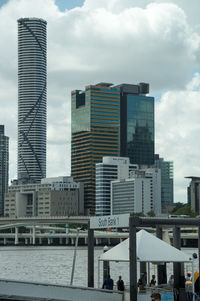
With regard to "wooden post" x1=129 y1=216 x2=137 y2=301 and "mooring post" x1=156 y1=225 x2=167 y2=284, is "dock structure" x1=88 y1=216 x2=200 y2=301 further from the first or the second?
"mooring post" x1=156 y1=225 x2=167 y2=284

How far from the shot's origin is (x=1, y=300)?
91.4 feet

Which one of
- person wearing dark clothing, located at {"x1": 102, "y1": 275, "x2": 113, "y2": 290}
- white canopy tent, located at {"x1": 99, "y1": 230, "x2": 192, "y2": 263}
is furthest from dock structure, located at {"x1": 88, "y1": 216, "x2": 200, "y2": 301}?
person wearing dark clothing, located at {"x1": 102, "y1": 275, "x2": 113, "y2": 290}

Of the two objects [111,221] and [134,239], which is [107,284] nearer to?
[111,221]

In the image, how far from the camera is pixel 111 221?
33.9 m

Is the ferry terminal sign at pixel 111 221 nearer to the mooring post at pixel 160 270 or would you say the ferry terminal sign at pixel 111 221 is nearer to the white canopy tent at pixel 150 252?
the white canopy tent at pixel 150 252

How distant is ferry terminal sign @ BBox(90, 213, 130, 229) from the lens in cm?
3281

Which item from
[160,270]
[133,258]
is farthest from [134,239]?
[160,270]

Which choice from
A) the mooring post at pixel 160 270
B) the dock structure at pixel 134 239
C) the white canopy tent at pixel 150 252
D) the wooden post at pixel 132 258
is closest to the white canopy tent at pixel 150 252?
the white canopy tent at pixel 150 252

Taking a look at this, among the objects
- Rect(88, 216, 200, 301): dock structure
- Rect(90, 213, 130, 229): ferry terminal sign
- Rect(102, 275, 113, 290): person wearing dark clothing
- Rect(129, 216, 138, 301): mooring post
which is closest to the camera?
Rect(129, 216, 138, 301): mooring post

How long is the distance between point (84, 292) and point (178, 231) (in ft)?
31.1

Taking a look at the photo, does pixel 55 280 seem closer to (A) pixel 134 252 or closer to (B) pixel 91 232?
(B) pixel 91 232

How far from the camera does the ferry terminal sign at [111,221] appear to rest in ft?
108

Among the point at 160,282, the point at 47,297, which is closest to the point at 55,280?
the point at 160,282

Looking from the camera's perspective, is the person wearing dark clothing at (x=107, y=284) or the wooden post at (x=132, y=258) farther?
the person wearing dark clothing at (x=107, y=284)
